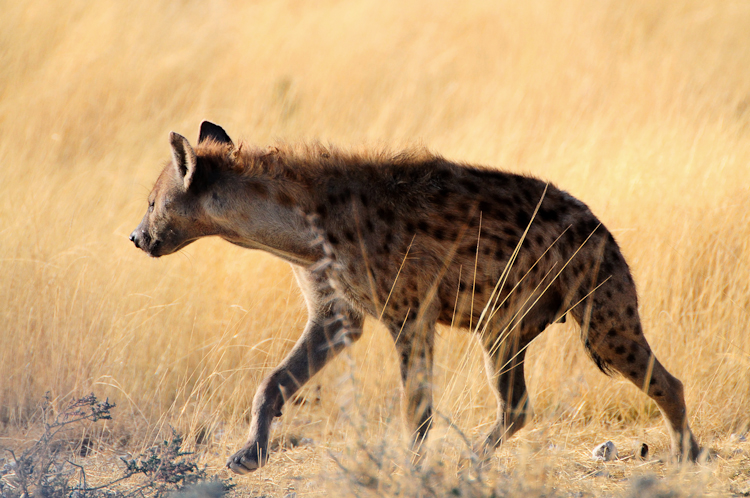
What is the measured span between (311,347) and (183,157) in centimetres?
104

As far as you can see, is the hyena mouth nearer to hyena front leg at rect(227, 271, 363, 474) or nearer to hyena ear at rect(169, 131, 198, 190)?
hyena ear at rect(169, 131, 198, 190)

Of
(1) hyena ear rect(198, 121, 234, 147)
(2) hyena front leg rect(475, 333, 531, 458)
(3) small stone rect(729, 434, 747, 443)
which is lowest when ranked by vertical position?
(3) small stone rect(729, 434, 747, 443)

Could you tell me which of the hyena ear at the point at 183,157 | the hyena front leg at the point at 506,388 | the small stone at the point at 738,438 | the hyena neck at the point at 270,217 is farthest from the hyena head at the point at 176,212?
the small stone at the point at 738,438

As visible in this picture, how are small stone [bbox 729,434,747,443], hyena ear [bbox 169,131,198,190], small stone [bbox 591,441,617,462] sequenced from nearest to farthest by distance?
1. hyena ear [bbox 169,131,198,190]
2. small stone [bbox 591,441,617,462]
3. small stone [bbox 729,434,747,443]

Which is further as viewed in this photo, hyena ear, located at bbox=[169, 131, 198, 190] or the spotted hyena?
the spotted hyena

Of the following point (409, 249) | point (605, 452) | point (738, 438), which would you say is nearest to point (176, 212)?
point (409, 249)

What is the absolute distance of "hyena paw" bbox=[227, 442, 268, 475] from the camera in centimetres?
348

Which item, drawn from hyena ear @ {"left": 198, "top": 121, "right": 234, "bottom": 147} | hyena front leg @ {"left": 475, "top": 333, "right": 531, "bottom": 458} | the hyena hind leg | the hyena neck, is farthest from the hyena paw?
hyena ear @ {"left": 198, "top": 121, "right": 234, "bottom": 147}

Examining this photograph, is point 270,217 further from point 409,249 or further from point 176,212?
point 409,249

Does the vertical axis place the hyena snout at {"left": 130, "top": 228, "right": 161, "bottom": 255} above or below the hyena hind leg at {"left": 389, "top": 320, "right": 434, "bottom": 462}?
above

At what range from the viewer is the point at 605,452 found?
4.15 meters

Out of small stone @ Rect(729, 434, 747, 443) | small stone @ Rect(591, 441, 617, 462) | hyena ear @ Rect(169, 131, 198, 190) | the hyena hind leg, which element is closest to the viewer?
hyena ear @ Rect(169, 131, 198, 190)

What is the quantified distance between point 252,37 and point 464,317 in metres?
7.23

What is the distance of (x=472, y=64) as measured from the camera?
977cm
